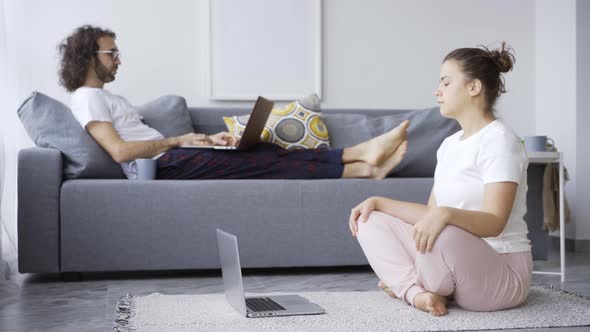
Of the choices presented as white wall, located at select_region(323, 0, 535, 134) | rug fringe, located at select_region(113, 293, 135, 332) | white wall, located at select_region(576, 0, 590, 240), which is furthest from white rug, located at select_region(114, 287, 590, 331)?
white wall, located at select_region(323, 0, 535, 134)

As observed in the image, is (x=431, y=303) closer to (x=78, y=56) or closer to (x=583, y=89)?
(x=78, y=56)

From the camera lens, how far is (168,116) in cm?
349

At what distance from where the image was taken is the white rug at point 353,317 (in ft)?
5.72

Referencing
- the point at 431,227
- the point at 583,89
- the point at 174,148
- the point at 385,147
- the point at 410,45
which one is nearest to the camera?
the point at 431,227

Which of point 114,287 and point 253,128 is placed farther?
point 253,128

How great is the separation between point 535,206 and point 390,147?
69cm

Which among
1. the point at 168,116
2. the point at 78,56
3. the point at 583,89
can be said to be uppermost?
the point at 78,56

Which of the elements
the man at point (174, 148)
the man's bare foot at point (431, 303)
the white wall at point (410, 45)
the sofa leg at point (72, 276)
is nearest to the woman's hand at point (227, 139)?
the man at point (174, 148)

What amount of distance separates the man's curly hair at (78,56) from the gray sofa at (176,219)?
1.63 ft

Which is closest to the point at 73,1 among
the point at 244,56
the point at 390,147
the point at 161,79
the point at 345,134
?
the point at 161,79

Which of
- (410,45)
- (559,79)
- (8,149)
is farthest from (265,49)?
(559,79)

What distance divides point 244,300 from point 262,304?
0.15 metres

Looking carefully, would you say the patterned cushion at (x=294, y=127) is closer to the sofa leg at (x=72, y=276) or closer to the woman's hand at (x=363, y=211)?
the sofa leg at (x=72, y=276)

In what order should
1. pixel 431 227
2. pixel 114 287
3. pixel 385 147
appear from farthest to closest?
pixel 385 147, pixel 114 287, pixel 431 227
